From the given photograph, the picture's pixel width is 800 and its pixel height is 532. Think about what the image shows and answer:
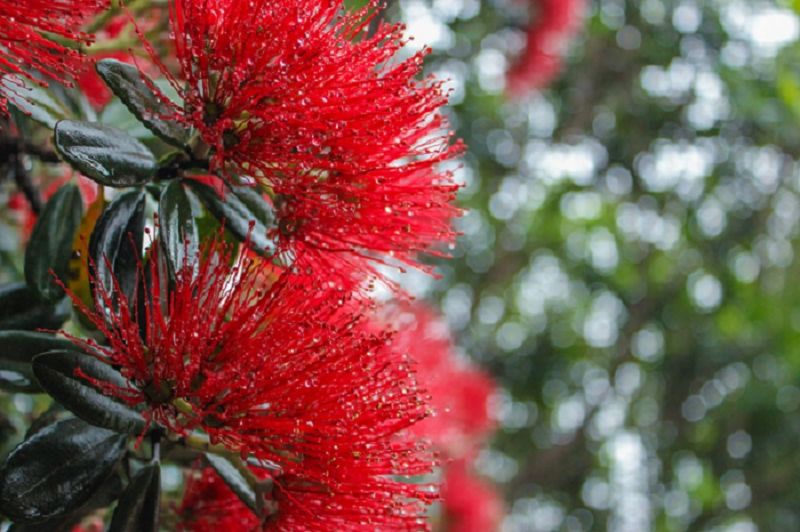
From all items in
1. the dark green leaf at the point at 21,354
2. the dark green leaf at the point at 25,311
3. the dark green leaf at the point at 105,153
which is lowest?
the dark green leaf at the point at 21,354

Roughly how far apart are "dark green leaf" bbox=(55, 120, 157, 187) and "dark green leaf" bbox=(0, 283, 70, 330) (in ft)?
0.61

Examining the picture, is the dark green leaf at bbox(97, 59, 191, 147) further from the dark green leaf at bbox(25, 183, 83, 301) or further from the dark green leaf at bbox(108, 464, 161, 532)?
the dark green leaf at bbox(108, 464, 161, 532)

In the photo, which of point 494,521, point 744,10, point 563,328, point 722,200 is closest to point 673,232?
point 722,200

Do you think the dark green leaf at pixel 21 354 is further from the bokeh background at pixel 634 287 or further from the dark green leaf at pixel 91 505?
the bokeh background at pixel 634 287

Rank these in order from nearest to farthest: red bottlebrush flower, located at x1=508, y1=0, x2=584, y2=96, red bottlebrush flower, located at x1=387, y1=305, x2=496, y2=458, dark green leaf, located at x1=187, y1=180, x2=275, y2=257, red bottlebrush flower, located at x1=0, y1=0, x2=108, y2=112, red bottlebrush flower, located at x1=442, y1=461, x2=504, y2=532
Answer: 1. red bottlebrush flower, located at x1=0, y1=0, x2=108, y2=112
2. dark green leaf, located at x1=187, y1=180, x2=275, y2=257
3. red bottlebrush flower, located at x1=387, y1=305, x2=496, y2=458
4. red bottlebrush flower, located at x1=442, y1=461, x2=504, y2=532
5. red bottlebrush flower, located at x1=508, y1=0, x2=584, y2=96

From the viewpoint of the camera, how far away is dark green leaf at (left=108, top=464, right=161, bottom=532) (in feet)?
2.72

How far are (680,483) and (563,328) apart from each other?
33.5 inches

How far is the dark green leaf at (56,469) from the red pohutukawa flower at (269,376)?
0.06 metres

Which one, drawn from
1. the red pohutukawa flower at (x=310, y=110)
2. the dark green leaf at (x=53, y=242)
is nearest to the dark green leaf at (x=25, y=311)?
the dark green leaf at (x=53, y=242)

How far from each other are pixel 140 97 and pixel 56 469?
0.33 metres

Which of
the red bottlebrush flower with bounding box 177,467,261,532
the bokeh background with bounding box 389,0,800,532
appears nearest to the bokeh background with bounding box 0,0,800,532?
the bokeh background with bounding box 389,0,800,532

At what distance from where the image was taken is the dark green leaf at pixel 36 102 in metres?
0.83

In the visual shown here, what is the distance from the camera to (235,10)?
0.80 m

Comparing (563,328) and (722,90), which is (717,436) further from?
(722,90)
